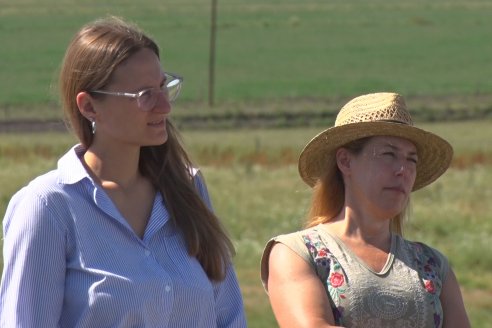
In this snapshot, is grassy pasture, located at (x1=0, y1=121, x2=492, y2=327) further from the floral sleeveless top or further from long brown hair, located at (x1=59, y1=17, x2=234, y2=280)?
long brown hair, located at (x1=59, y1=17, x2=234, y2=280)

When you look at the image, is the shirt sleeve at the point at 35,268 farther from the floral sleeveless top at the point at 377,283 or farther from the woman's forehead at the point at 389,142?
the woman's forehead at the point at 389,142

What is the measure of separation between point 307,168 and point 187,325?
42.4 inches

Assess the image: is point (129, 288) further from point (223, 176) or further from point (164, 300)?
point (223, 176)

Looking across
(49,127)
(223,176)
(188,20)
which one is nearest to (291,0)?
(188,20)

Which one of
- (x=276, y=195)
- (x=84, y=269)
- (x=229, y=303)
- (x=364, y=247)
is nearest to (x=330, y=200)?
(x=364, y=247)

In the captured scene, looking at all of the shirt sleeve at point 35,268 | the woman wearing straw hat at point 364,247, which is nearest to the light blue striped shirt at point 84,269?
the shirt sleeve at point 35,268

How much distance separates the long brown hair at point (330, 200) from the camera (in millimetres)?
4219

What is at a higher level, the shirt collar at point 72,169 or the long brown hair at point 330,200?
the shirt collar at point 72,169

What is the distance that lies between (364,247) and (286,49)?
55.5 metres

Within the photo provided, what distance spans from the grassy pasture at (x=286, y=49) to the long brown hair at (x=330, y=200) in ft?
99.7

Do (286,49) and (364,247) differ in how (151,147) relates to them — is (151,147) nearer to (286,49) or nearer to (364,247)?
(364,247)

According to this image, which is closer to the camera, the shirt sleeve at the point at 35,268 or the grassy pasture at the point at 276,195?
the shirt sleeve at the point at 35,268

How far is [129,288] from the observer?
3.29 meters

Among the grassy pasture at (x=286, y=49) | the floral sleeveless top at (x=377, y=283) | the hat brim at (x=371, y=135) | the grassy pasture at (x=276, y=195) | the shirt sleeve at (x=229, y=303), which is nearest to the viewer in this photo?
the shirt sleeve at (x=229, y=303)
